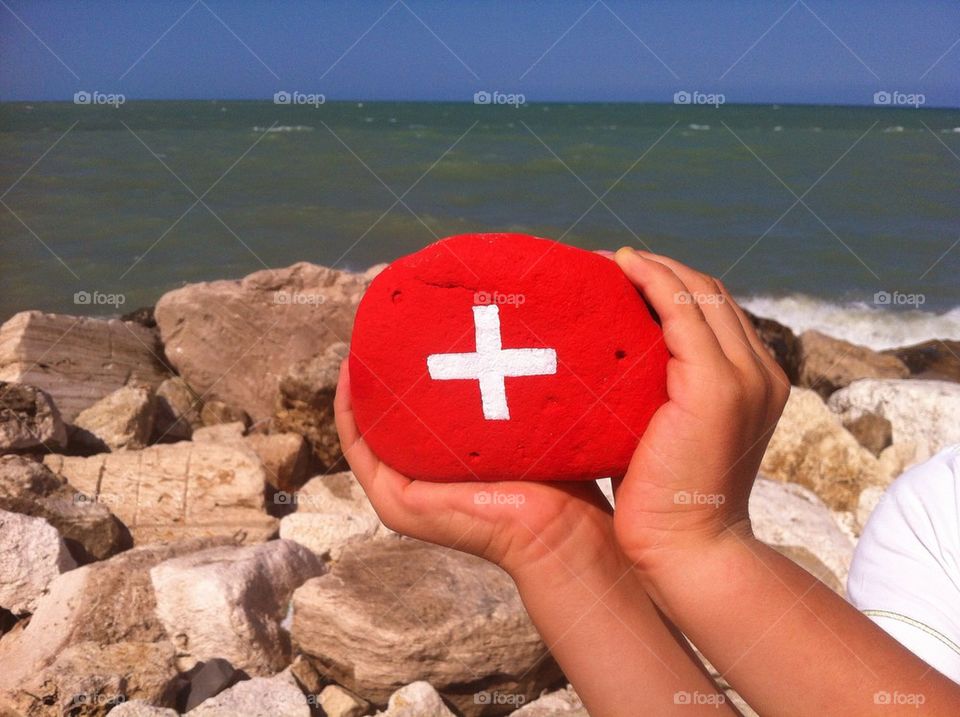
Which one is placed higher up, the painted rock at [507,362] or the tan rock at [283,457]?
the painted rock at [507,362]

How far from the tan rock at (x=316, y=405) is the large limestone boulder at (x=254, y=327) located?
0.92 meters

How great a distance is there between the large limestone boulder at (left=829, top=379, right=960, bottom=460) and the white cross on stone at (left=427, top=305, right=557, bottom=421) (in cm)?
421

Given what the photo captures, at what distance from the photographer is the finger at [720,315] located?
133 centimetres

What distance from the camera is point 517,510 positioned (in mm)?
1526

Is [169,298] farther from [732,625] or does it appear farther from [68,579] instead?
[732,625]

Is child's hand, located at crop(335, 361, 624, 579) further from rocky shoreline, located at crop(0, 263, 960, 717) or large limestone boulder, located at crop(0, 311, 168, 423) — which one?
large limestone boulder, located at crop(0, 311, 168, 423)

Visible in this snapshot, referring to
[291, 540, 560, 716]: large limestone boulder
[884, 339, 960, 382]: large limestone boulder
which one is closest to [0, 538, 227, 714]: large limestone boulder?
[291, 540, 560, 716]: large limestone boulder

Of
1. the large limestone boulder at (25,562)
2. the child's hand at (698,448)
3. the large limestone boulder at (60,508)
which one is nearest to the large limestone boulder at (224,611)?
the large limestone boulder at (25,562)

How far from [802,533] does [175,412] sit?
12.7 ft

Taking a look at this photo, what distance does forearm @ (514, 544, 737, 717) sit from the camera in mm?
1389

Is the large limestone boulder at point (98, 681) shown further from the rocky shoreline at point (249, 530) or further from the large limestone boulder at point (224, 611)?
the large limestone boulder at point (224, 611)

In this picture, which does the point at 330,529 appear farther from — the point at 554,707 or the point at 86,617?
the point at 554,707

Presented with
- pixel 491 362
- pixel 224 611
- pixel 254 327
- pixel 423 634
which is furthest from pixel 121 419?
pixel 491 362

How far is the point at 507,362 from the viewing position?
1.75 meters
